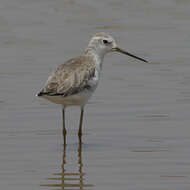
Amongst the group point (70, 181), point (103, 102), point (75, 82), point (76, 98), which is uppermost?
point (75, 82)

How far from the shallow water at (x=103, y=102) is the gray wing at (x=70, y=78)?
2.59ft

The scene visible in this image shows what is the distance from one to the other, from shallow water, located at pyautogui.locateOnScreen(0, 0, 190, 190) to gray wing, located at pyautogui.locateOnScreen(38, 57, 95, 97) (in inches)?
31.1

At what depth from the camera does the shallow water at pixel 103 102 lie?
1064 centimetres

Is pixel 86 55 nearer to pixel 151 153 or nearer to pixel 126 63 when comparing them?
pixel 151 153

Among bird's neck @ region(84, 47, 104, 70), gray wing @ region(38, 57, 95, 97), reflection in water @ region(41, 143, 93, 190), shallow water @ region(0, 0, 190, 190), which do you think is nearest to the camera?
reflection in water @ region(41, 143, 93, 190)

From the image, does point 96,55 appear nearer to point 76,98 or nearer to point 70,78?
point 70,78

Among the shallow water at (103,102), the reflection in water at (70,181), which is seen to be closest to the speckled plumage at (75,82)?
the shallow water at (103,102)

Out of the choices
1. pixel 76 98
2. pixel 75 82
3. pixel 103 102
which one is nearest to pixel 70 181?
pixel 76 98

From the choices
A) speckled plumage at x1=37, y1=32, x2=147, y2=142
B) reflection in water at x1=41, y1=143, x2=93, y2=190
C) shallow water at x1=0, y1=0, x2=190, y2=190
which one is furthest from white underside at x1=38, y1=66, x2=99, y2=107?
reflection in water at x1=41, y1=143, x2=93, y2=190

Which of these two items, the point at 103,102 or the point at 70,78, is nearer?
the point at 70,78

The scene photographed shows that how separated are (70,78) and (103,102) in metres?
2.23

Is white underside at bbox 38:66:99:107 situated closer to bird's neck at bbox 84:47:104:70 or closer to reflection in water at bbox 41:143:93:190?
bird's neck at bbox 84:47:104:70

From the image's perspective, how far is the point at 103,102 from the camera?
1427 cm

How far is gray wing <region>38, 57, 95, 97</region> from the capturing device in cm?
1184
